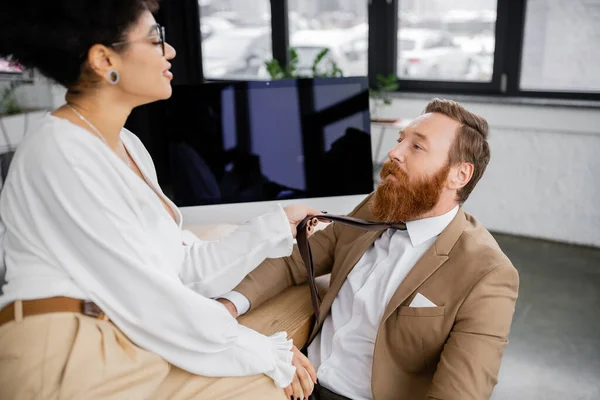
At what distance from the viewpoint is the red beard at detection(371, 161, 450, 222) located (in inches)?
57.4

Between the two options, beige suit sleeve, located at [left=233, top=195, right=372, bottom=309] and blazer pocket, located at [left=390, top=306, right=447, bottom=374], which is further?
beige suit sleeve, located at [left=233, top=195, right=372, bottom=309]

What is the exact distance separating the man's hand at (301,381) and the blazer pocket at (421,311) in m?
0.27

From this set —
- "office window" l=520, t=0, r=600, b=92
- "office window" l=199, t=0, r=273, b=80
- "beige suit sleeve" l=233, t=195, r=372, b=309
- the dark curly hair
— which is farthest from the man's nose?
"office window" l=199, t=0, r=273, b=80

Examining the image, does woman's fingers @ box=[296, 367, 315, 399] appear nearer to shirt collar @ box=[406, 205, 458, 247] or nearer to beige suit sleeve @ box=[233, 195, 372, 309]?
beige suit sleeve @ box=[233, 195, 372, 309]

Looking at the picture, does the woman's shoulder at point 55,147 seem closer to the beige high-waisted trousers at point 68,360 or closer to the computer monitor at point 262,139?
the beige high-waisted trousers at point 68,360

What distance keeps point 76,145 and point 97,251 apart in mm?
170

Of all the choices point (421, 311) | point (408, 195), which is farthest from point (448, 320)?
point (408, 195)

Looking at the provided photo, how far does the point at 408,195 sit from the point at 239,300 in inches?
19.9

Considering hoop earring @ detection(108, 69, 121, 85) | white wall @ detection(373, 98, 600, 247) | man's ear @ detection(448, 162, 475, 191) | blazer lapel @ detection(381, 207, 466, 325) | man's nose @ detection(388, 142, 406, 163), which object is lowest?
white wall @ detection(373, 98, 600, 247)

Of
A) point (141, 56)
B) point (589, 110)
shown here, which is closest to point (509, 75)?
point (589, 110)

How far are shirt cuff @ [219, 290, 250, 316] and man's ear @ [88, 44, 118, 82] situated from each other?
0.64 m

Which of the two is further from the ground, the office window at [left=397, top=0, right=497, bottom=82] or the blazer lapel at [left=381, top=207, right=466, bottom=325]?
the office window at [left=397, top=0, right=497, bottom=82]

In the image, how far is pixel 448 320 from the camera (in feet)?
4.18

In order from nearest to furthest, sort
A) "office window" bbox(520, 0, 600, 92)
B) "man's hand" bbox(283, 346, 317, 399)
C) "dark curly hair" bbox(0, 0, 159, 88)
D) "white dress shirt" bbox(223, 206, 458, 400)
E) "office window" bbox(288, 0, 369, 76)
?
1. "dark curly hair" bbox(0, 0, 159, 88)
2. "man's hand" bbox(283, 346, 317, 399)
3. "white dress shirt" bbox(223, 206, 458, 400)
4. "office window" bbox(520, 0, 600, 92)
5. "office window" bbox(288, 0, 369, 76)
